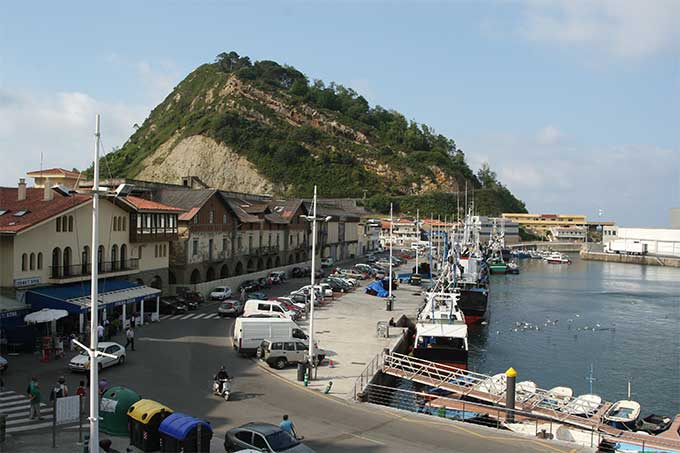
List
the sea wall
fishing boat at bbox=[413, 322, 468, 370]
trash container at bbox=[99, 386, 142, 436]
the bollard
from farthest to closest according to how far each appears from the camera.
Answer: the sea wall, fishing boat at bbox=[413, 322, 468, 370], the bollard, trash container at bbox=[99, 386, 142, 436]

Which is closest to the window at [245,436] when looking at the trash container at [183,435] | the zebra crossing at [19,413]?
the trash container at [183,435]

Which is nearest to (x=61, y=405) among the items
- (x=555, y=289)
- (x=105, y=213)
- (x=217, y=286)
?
(x=105, y=213)

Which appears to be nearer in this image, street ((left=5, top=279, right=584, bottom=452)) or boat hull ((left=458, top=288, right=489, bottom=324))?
street ((left=5, top=279, right=584, bottom=452))

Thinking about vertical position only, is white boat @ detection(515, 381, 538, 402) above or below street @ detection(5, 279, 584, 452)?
below

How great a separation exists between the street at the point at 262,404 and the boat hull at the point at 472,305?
107 ft

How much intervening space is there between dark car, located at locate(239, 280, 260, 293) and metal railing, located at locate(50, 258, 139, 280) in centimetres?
1516

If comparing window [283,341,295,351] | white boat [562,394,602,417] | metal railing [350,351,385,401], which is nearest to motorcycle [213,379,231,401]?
metal railing [350,351,385,401]

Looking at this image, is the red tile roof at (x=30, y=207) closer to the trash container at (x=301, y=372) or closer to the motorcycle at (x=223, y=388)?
the motorcycle at (x=223, y=388)

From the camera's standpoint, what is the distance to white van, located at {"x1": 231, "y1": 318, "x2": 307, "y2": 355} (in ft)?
104

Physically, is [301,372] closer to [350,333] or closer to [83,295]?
[350,333]

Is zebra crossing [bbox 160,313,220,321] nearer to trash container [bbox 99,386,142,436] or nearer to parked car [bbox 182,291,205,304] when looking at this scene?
parked car [bbox 182,291,205,304]

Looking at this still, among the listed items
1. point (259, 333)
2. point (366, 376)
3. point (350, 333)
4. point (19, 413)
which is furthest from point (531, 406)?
point (19, 413)

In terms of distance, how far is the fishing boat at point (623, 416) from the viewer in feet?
91.1

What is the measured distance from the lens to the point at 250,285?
57.6 m
